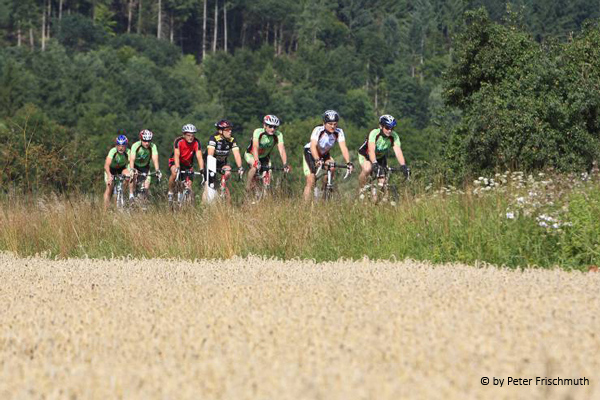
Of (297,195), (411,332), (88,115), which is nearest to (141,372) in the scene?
(411,332)

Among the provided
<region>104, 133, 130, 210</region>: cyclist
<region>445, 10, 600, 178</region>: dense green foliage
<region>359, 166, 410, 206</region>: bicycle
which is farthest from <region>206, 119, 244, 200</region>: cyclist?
<region>445, 10, 600, 178</region>: dense green foliage

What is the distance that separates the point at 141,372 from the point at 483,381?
4.36ft

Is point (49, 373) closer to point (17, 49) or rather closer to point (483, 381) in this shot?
point (483, 381)

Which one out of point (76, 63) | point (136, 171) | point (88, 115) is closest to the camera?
point (136, 171)

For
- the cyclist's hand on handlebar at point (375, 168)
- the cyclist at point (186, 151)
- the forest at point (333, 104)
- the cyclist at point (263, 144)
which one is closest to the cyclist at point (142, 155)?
the cyclist at point (186, 151)

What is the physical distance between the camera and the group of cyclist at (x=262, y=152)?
15.9m

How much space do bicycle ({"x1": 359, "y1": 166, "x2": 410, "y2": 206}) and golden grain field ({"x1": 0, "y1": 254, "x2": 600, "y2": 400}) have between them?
4.32 metres

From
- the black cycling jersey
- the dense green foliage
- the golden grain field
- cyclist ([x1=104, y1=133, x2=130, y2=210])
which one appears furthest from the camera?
the dense green foliage

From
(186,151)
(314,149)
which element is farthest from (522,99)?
(314,149)

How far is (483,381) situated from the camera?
4.21 m

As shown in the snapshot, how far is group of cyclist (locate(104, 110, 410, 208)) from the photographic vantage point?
52.0 ft

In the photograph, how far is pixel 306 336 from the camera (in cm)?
524

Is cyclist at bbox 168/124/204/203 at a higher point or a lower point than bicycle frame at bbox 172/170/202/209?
higher

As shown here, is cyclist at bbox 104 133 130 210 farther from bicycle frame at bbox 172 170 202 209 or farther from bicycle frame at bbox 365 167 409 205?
bicycle frame at bbox 365 167 409 205
